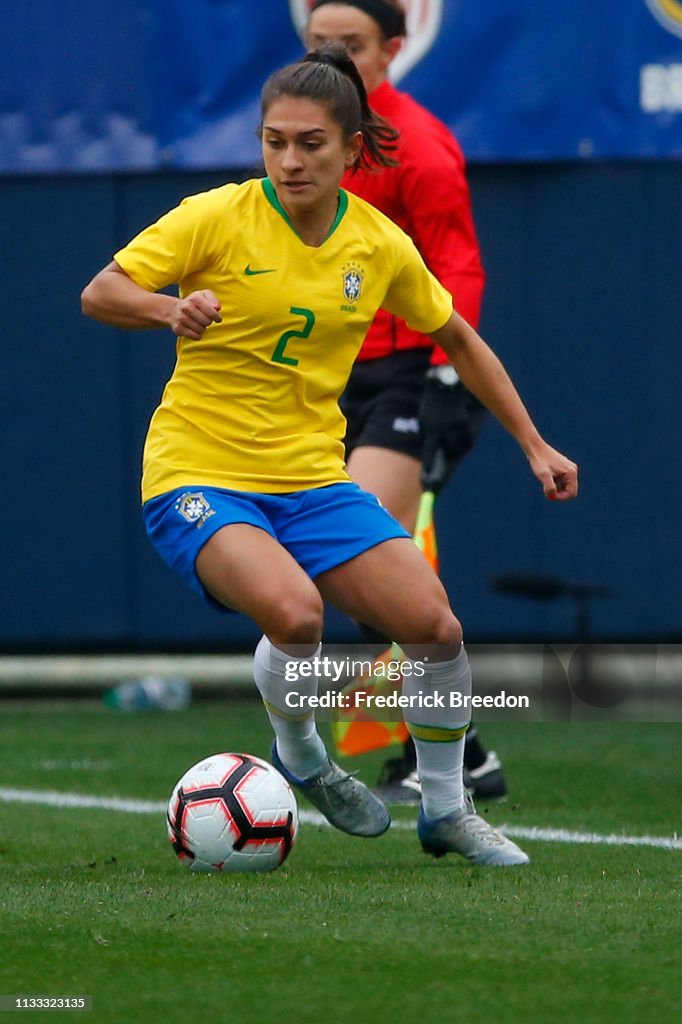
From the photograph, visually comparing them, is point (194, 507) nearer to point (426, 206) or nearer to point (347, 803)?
point (347, 803)

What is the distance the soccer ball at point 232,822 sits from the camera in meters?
4.62

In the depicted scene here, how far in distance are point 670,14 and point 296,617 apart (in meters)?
5.12

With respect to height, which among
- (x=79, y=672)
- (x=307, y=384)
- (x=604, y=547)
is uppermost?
(x=307, y=384)

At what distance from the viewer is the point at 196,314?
423 cm

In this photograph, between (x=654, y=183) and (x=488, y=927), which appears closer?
(x=488, y=927)

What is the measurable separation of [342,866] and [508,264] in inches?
195

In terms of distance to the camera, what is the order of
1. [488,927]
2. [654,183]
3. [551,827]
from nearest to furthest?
[488,927] < [551,827] < [654,183]

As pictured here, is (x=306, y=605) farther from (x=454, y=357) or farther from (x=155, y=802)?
(x=155, y=802)

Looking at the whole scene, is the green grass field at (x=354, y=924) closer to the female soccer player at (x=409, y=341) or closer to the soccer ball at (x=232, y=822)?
the soccer ball at (x=232, y=822)

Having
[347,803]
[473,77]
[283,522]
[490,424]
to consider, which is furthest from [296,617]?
[490,424]

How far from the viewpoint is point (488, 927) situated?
3.85 m

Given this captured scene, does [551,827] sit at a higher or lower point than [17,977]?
lower

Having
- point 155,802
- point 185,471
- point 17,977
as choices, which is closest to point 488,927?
point 17,977

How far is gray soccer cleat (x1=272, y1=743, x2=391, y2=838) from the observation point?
492 cm
